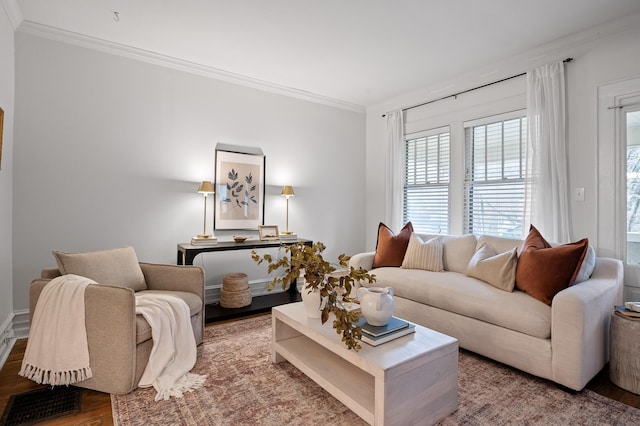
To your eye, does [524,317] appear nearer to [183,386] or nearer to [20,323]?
[183,386]

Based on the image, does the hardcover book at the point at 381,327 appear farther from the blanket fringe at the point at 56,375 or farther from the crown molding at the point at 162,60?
the crown molding at the point at 162,60

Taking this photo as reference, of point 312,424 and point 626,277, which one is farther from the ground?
point 626,277

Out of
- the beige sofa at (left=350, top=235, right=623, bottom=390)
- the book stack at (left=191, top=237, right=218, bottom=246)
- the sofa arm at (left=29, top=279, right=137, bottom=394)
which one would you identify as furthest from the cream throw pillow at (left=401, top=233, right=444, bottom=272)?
the sofa arm at (left=29, top=279, right=137, bottom=394)

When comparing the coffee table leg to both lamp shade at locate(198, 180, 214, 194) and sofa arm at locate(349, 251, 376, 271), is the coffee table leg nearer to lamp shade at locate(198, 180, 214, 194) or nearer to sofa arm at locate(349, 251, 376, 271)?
sofa arm at locate(349, 251, 376, 271)

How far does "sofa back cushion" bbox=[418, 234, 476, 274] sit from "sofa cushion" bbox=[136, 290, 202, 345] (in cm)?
239

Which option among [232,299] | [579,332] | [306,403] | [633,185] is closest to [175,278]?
[232,299]

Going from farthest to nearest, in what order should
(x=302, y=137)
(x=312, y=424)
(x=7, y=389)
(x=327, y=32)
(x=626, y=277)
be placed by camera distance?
(x=302, y=137) < (x=327, y=32) < (x=626, y=277) < (x=7, y=389) < (x=312, y=424)

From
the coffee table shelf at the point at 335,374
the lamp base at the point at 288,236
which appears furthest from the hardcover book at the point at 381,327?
the lamp base at the point at 288,236

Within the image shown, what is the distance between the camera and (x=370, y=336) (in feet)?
5.89

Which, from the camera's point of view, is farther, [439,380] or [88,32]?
[88,32]

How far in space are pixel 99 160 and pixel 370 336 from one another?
119 inches

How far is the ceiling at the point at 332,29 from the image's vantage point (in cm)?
260

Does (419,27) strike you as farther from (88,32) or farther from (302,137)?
(88,32)

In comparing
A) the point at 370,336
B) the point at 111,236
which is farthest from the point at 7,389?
the point at 370,336
